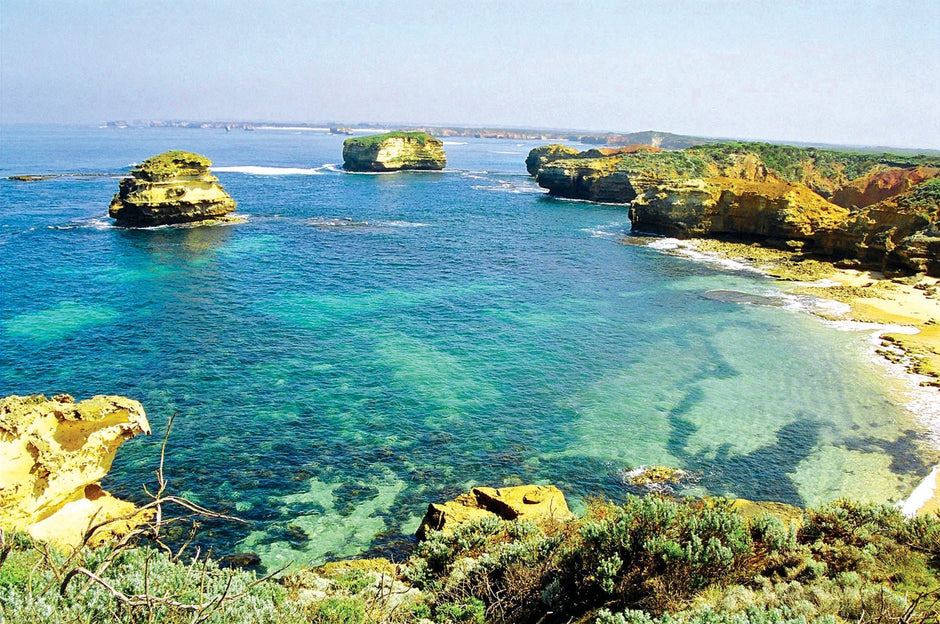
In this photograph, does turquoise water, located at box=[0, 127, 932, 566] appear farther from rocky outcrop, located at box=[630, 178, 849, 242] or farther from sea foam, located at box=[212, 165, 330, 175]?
sea foam, located at box=[212, 165, 330, 175]

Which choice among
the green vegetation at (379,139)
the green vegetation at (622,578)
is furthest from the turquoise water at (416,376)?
the green vegetation at (379,139)

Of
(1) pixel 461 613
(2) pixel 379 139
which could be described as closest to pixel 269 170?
(2) pixel 379 139

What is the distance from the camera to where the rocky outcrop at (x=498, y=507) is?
17.7 m

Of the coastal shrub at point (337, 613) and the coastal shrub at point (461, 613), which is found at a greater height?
the coastal shrub at point (337, 613)

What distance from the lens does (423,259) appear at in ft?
185

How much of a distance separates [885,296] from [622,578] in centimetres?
4385

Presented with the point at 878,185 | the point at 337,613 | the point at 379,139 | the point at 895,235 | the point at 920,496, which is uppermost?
the point at 379,139

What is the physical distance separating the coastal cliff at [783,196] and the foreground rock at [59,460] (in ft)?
190

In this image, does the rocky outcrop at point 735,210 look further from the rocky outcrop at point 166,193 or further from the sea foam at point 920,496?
the rocky outcrop at point 166,193

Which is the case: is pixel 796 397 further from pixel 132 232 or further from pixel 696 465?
pixel 132 232

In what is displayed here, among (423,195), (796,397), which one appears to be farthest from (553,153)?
(796,397)

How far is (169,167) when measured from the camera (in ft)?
211

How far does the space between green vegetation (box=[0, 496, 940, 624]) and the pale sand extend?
9891 mm

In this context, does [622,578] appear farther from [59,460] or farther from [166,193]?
[166,193]
